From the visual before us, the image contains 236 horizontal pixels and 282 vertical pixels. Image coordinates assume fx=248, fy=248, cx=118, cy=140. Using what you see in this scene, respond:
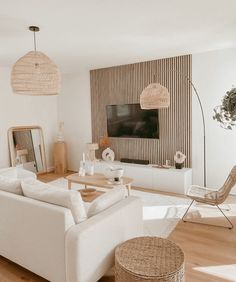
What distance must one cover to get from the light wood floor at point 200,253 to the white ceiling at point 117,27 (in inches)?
102

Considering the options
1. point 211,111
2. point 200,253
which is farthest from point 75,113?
point 200,253

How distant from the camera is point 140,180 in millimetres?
5137

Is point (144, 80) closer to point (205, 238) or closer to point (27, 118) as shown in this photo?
point (27, 118)

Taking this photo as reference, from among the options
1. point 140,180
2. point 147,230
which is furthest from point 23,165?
point 147,230

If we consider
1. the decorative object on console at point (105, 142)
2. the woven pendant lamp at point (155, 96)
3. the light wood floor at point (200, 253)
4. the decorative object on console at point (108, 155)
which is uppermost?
the woven pendant lamp at point (155, 96)

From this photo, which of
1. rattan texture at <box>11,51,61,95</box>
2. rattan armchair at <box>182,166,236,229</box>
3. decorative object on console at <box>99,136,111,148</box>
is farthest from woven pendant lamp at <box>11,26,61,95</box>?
decorative object on console at <box>99,136,111,148</box>

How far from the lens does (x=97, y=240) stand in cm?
203

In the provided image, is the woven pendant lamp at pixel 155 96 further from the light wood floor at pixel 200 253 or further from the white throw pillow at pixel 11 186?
the white throw pillow at pixel 11 186

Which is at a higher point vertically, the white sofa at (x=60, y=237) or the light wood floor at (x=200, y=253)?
the white sofa at (x=60, y=237)

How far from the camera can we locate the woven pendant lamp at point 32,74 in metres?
2.54

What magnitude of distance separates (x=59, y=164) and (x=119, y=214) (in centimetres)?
446

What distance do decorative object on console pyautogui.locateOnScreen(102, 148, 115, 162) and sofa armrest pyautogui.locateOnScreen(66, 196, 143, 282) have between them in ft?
10.4

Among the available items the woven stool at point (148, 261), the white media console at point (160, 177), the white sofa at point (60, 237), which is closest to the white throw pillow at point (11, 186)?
the white sofa at point (60, 237)

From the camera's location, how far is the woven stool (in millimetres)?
1776
